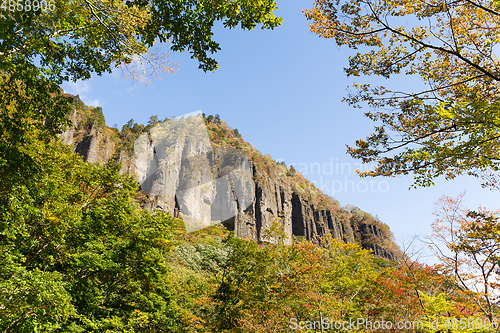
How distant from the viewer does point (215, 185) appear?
177ft

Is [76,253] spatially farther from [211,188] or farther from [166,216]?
[211,188]

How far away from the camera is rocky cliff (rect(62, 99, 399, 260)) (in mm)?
44297

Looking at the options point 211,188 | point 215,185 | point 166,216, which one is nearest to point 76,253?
point 166,216

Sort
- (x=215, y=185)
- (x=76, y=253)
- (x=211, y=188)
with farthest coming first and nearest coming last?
1. (x=215, y=185)
2. (x=211, y=188)
3. (x=76, y=253)

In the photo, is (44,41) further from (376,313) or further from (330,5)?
(376,313)

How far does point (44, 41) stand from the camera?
4.56 metres

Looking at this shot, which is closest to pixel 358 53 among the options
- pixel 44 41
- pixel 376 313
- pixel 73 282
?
pixel 44 41

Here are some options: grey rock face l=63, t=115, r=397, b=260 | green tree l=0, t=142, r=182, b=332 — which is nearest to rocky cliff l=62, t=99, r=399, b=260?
grey rock face l=63, t=115, r=397, b=260

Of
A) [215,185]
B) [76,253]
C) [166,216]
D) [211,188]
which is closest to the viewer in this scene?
[76,253]

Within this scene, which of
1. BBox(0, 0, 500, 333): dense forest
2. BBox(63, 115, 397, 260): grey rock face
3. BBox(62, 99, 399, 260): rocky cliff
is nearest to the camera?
BBox(0, 0, 500, 333): dense forest

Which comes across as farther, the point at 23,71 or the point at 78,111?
the point at 78,111

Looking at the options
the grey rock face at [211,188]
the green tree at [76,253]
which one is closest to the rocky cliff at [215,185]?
the grey rock face at [211,188]

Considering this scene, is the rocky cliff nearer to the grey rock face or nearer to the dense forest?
the grey rock face

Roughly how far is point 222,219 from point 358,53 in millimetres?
45118
